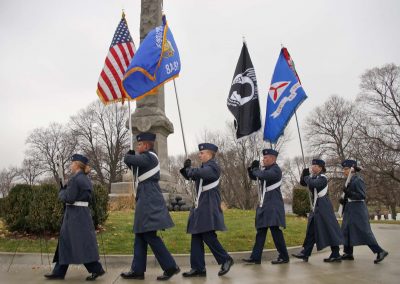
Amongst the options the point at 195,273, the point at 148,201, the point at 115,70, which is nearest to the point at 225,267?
the point at 195,273

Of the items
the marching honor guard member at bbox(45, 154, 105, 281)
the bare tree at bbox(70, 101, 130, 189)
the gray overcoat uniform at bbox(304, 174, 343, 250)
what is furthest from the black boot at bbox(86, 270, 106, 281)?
the bare tree at bbox(70, 101, 130, 189)

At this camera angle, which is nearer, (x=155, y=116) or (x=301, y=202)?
(x=155, y=116)

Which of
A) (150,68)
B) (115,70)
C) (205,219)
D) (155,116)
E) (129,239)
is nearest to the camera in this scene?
(205,219)

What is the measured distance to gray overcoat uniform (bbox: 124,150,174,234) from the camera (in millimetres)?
6230

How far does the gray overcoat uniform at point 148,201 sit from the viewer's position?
6230mm

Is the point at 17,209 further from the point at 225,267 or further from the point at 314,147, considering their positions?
the point at 314,147

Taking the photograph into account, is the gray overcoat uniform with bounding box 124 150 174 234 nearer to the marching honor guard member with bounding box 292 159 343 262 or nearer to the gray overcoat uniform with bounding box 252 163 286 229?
the gray overcoat uniform with bounding box 252 163 286 229

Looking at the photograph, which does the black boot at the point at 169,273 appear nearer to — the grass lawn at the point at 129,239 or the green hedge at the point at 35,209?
the grass lawn at the point at 129,239

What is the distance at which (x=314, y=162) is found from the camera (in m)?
8.67

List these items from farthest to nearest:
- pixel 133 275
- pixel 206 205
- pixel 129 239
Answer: pixel 129 239, pixel 206 205, pixel 133 275

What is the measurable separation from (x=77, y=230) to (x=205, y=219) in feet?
6.47

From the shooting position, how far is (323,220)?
8297mm

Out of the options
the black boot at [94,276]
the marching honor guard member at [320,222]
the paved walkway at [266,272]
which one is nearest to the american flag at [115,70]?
the paved walkway at [266,272]

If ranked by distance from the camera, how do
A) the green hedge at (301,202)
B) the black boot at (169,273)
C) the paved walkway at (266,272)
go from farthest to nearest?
the green hedge at (301,202), the paved walkway at (266,272), the black boot at (169,273)
